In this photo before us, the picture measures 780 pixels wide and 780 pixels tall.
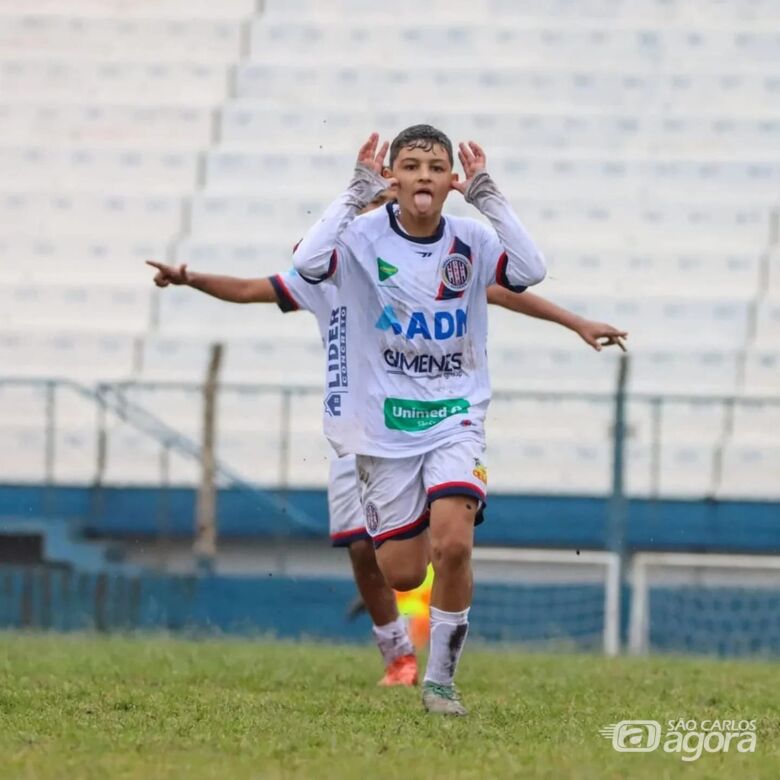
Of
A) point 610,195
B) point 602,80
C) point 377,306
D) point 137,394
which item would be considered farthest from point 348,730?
point 602,80

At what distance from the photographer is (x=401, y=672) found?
8836mm

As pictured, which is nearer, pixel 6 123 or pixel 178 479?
pixel 178 479

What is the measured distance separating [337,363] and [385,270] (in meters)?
0.46

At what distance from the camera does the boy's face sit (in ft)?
24.3

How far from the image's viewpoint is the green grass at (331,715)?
5312 millimetres

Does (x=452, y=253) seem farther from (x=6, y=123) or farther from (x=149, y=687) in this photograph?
(x=6, y=123)

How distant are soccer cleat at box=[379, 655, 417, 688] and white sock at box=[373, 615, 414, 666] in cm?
3

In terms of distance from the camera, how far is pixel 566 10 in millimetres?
25359

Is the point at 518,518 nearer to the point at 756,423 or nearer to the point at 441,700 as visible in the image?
the point at 756,423

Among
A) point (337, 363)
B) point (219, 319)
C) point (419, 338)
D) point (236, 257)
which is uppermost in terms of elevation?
point (419, 338)

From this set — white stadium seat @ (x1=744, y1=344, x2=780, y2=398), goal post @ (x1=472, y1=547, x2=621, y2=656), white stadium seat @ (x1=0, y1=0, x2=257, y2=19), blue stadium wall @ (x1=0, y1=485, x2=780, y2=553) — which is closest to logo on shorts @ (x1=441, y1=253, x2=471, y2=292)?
goal post @ (x1=472, y1=547, x2=621, y2=656)

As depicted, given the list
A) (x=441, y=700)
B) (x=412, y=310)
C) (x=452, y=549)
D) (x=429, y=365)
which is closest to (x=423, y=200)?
(x=412, y=310)

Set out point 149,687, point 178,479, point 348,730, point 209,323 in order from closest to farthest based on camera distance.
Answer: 1. point 348,730
2. point 149,687
3. point 178,479
4. point 209,323

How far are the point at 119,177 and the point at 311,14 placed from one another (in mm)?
3873
